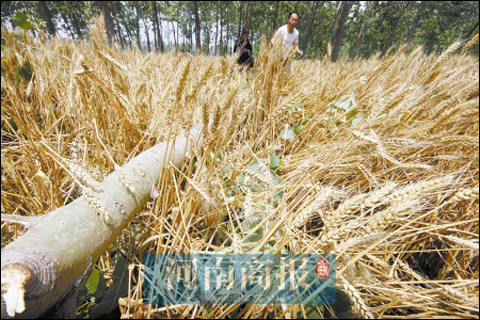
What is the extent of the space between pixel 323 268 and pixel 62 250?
63cm

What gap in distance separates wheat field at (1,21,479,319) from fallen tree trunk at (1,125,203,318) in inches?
3.4

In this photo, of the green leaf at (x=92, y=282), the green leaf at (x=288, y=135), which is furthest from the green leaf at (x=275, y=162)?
the green leaf at (x=92, y=282)

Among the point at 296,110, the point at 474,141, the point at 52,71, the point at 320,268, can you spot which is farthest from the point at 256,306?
the point at 52,71

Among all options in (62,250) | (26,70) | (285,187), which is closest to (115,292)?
(62,250)

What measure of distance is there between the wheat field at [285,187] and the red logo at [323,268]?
0.04 metres

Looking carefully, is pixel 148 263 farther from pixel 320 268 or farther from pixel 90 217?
pixel 320 268

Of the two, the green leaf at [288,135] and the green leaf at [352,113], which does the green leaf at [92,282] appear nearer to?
the green leaf at [288,135]

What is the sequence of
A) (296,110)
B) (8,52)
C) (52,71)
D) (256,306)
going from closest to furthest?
(256,306) < (8,52) < (52,71) < (296,110)

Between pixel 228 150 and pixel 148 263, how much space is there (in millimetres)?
738

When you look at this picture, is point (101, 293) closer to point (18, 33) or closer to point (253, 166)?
point (253, 166)

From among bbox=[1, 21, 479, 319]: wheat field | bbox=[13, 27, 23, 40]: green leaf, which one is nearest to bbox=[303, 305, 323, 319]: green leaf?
bbox=[1, 21, 479, 319]: wheat field

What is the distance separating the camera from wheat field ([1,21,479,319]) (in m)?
0.54

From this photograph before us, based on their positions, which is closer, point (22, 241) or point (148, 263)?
point (22, 241)

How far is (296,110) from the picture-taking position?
1544mm
